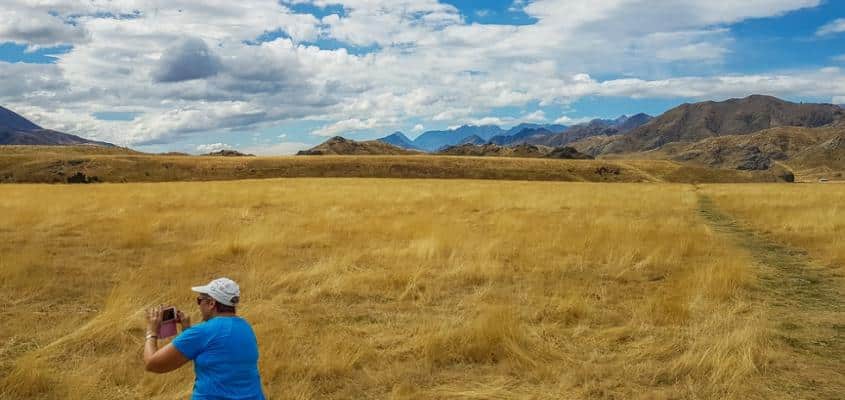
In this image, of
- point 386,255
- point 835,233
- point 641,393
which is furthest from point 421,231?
point 835,233

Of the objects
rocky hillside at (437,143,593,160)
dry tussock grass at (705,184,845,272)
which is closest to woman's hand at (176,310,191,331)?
dry tussock grass at (705,184,845,272)

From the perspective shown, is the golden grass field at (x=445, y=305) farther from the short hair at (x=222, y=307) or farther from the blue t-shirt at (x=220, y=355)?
the short hair at (x=222, y=307)

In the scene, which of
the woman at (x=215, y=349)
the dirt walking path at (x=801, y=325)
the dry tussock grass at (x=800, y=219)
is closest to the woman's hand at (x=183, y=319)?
the woman at (x=215, y=349)

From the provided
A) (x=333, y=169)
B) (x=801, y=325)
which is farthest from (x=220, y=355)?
(x=333, y=169)

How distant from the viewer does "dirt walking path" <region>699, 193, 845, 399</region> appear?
6.24 metres

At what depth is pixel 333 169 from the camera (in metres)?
82.6

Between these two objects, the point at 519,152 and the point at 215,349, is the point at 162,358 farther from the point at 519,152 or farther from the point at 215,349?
the point at 519,152

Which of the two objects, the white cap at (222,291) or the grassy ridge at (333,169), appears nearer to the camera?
the white cap at (222,291)

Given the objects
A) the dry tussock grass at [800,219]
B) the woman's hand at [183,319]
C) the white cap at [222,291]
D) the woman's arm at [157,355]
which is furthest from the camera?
the dry tussock grass at [800,219]

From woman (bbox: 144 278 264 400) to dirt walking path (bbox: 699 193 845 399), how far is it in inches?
209

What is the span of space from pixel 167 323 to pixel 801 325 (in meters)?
8.73

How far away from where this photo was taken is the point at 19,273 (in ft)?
35.9

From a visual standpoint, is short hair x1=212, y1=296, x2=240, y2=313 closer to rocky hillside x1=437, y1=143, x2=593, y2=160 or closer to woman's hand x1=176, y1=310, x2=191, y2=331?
woman's hand x1=176, y1=310, x2=191, y2=331

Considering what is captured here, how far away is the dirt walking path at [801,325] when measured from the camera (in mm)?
6238
